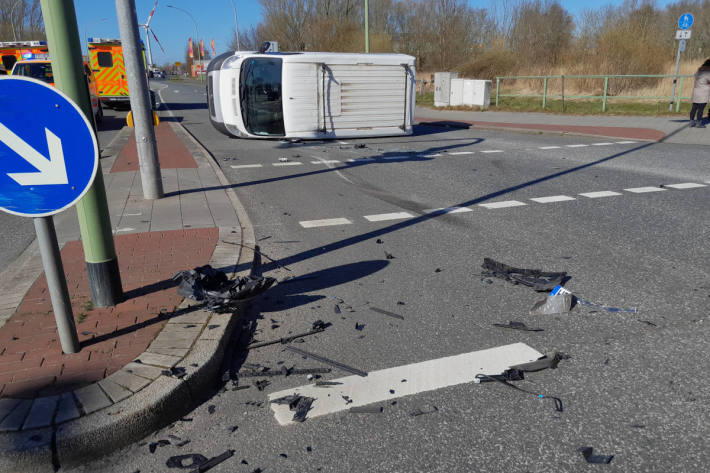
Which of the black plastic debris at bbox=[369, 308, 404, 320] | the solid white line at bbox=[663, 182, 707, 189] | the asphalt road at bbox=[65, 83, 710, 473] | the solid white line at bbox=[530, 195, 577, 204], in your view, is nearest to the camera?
the asphalt road at bbox=[65, 83, 710, 473]

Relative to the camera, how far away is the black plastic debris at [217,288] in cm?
373

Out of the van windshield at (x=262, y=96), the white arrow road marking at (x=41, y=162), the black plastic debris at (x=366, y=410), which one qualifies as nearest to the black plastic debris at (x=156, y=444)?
the black plastic debris at (x=366, y=410)

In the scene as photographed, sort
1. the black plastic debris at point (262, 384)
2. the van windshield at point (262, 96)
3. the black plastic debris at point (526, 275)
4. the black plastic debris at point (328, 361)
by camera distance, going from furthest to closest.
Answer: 1. the van windshield at point (262, 96)
2. the black plastic debris at point (526, 275)
3. the black plastic debris at point (328, 361)
4. the black plastic debris at point (262, 384)

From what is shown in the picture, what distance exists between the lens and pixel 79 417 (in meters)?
2.52

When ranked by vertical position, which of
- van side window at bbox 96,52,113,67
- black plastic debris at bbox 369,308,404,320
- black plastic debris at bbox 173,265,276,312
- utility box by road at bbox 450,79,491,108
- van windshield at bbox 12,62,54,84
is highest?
van side window at bbox 96,52,113,67

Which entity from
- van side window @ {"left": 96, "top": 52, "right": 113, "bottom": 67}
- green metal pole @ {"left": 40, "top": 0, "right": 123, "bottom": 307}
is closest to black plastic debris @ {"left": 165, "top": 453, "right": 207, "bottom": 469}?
green metal pole @ {"left": 40, "top": 0, "right": 123, "bottom": 307}

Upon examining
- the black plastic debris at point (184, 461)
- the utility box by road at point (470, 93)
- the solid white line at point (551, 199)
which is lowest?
the solid white line at point (551, 199)

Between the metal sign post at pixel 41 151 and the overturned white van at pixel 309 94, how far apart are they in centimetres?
1256

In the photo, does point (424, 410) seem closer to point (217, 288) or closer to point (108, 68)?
point (217, 288)

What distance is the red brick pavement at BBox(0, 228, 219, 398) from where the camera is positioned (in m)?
2.87

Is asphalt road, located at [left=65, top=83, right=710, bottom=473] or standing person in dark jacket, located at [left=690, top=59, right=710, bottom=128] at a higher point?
standing person in dark jacket, located at [left=690, top=59, right=710, bottom=128]

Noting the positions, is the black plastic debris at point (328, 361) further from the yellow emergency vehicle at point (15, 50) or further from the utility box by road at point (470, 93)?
the yellow emergency vehicle at point (15, 50)

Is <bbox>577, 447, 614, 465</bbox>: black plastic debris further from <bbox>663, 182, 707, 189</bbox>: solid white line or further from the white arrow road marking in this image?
<bbox>663, 182, 707, 189</bbox>: solid white line

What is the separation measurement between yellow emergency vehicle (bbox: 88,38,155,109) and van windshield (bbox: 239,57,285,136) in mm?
13226
